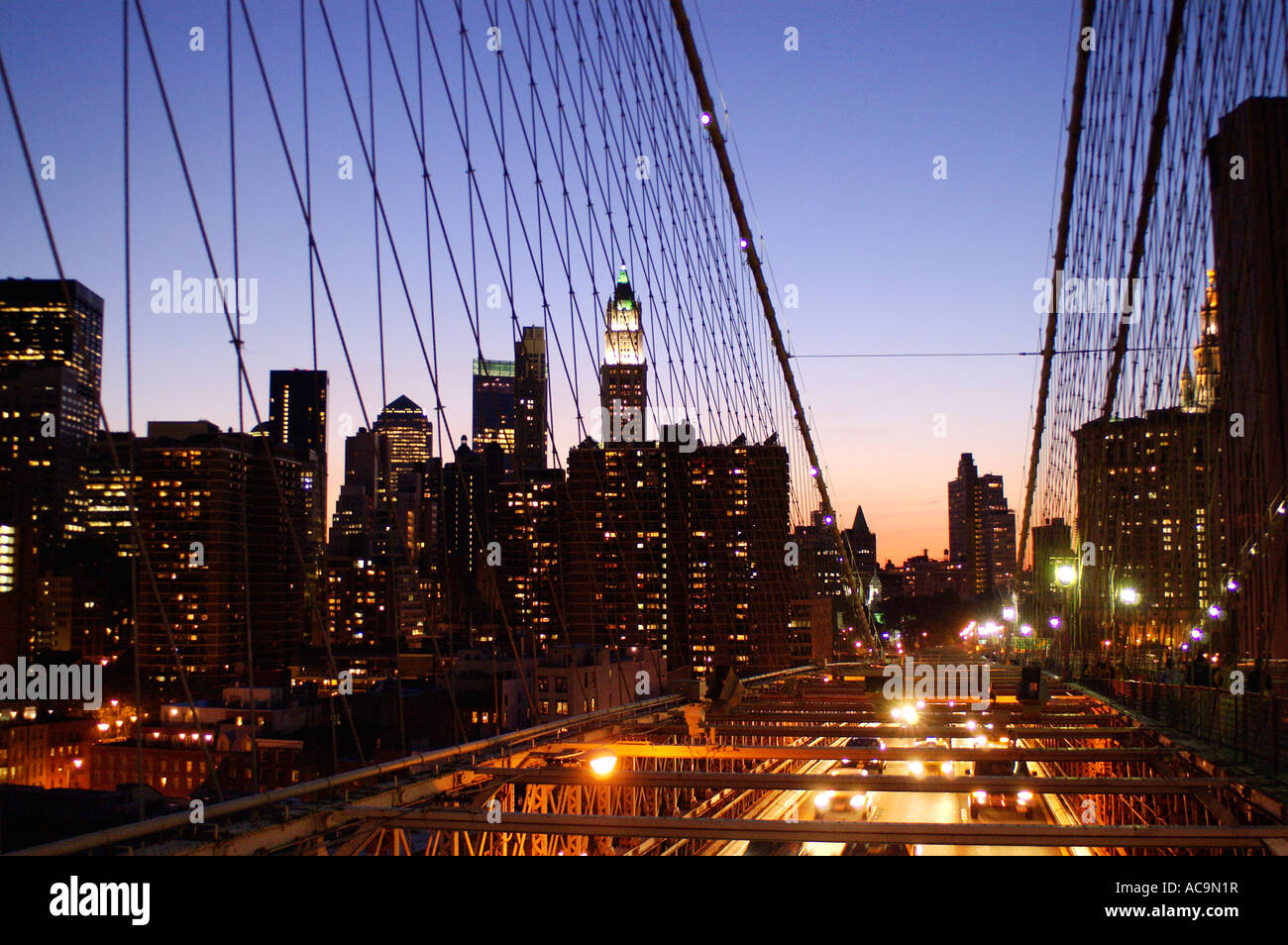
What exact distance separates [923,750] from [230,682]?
64.1 meters

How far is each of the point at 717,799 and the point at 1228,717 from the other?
4.49m

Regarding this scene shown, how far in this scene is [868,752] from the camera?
8.58m

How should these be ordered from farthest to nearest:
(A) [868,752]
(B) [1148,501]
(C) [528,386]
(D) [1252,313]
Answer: (B) [1148,501] < (C) [528,386] < (D) [1252,313] < (A) [868,752]

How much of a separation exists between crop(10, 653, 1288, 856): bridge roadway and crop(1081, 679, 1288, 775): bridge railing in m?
0.45

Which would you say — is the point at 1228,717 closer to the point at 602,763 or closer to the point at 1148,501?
the point at 602,763

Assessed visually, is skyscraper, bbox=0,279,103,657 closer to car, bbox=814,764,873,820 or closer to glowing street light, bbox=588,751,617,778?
car, bbox=814,764,873,820

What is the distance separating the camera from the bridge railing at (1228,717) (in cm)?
811

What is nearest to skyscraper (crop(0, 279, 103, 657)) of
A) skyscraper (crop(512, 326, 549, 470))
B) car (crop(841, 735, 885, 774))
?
skyscraper (crop(512, 326, 549, 470))

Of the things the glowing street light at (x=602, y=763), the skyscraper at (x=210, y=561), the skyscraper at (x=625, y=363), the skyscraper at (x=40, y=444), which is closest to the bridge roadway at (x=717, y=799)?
the glowing street light at (x=602, y=763)

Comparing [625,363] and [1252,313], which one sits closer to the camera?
[1252,313]

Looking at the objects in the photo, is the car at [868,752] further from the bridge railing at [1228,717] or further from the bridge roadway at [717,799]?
the bridge railing at [1228,717]

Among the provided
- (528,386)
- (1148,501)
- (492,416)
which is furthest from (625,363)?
(492,416)
